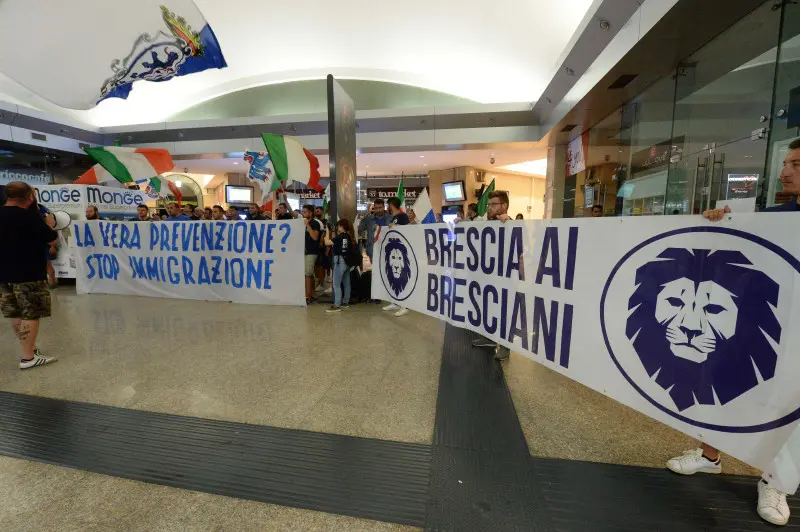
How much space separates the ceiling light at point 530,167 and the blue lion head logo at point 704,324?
1385 cm

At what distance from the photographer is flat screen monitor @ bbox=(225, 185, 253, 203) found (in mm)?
18016

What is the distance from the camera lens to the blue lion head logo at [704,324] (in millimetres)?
1536

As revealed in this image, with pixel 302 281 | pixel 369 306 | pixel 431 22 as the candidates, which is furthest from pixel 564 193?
pixel 302 281

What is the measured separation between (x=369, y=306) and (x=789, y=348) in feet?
16.4

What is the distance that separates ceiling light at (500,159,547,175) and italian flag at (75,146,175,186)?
12.5 meters

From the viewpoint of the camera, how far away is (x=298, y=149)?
251 inches

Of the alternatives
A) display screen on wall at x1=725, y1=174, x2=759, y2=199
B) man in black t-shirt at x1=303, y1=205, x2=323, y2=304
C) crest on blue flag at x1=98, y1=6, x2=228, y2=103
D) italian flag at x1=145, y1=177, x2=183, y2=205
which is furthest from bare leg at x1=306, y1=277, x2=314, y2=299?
display screen on wall at x1=725, y1=174, x2=759, y2=199

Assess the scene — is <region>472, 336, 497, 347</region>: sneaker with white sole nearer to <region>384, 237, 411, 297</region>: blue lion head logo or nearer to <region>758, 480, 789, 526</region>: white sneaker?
<region>384, 237, 411, 297</region>: blue lion head logo

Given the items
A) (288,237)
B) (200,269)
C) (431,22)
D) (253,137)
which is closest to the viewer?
(288,237)

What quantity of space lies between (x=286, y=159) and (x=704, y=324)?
5.86 metres

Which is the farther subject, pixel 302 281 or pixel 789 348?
pixel 302 281

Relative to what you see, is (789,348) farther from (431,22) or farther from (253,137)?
(253,137)

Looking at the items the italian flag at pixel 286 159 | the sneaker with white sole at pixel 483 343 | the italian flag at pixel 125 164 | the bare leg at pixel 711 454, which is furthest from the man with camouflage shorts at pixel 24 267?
the bare leg at pixel 711 454

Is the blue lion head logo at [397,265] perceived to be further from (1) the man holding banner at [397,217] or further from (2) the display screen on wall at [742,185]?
(2) the display screen on wall at [742,185]
